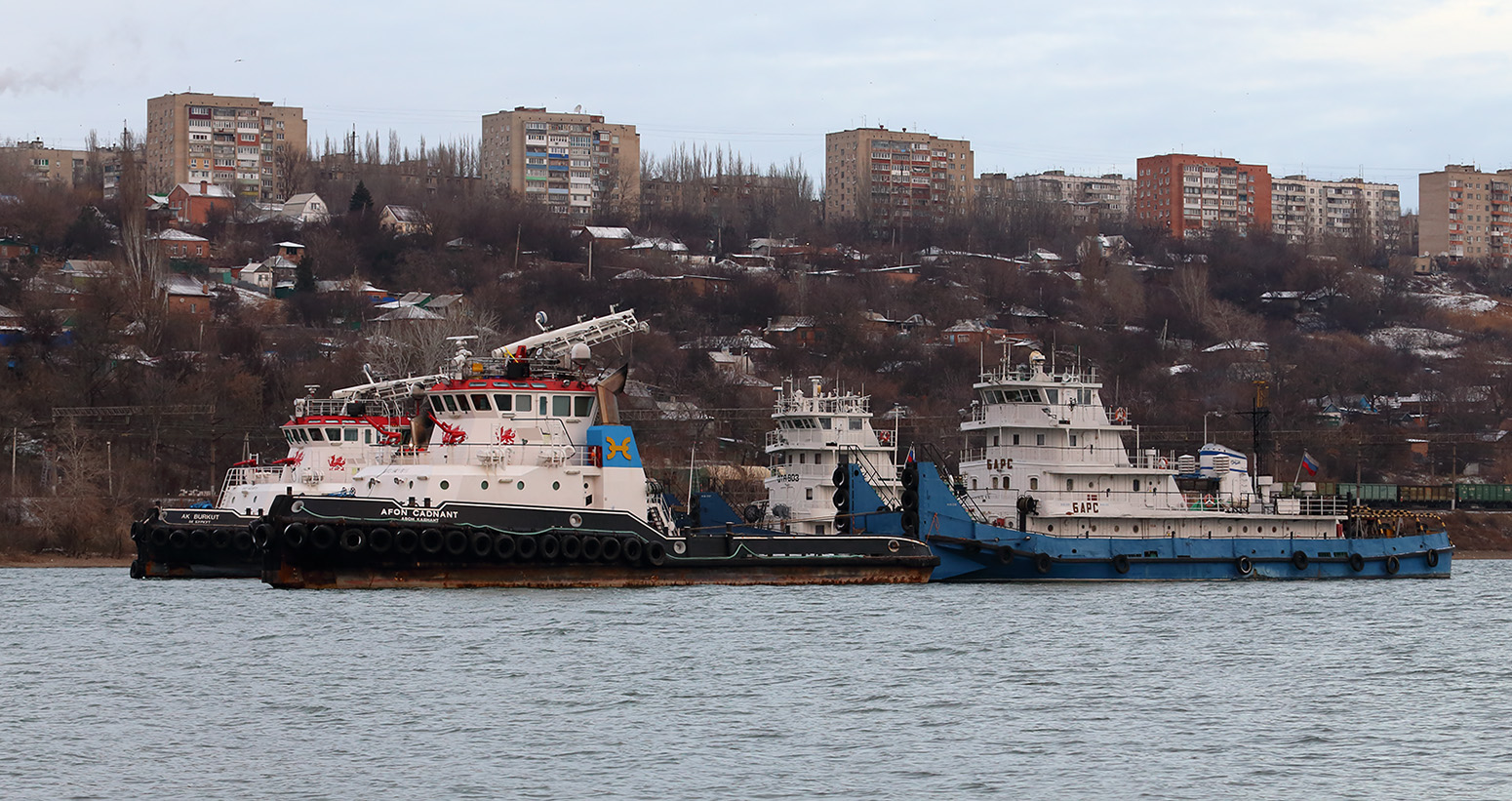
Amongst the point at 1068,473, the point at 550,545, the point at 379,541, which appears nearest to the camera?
the point at 379,541

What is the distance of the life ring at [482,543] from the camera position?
36794 mm

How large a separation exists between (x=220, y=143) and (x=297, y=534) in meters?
121

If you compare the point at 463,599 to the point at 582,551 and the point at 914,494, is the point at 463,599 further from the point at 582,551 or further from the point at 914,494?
the point at 914,494

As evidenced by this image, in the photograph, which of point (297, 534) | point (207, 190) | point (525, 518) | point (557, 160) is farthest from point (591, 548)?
point (557, 160)

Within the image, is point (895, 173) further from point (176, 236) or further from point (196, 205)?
point (176, 236)

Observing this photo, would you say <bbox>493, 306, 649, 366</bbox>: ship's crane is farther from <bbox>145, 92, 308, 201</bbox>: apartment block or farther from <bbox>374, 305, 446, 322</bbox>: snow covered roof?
<bbox>145, 92, 308, 201</bbox>: apartment block

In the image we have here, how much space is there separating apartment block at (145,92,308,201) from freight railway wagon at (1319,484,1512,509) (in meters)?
94.8

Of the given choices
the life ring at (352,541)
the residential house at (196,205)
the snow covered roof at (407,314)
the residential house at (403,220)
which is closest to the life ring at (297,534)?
the life ring at (352,541)

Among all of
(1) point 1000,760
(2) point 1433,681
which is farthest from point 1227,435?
(1) point 1000,760

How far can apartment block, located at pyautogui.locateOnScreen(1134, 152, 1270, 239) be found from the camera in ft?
555

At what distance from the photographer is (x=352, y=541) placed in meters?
36.3

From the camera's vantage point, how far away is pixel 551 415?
130ft

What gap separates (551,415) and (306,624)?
30.3 feet

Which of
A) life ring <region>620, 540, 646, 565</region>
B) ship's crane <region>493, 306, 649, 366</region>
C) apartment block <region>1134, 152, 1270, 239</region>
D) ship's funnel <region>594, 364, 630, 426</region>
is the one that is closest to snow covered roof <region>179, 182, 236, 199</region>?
apartment block <region>1134, 152, 1270, 239</region>
